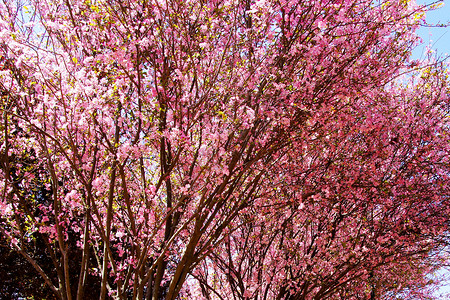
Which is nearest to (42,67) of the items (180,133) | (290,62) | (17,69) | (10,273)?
(17,69)

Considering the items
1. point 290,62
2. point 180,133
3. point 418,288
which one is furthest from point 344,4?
point 418,288

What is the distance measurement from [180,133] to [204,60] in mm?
1492

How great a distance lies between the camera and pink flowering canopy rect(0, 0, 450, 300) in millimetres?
5492

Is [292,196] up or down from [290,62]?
down

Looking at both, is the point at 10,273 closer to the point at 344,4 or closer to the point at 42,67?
the point at 42,67

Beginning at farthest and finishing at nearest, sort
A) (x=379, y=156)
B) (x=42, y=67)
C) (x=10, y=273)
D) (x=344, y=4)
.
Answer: (x=10, y=273)
(x=379, y=156)
(x=344, y=4)
(x=42, y=67)

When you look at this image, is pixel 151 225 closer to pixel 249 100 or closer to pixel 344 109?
pixel 249 100

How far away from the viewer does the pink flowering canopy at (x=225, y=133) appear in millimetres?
5492

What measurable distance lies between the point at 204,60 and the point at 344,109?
3.30m

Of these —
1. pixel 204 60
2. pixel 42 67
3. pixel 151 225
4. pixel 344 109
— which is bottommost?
pixel 151 225

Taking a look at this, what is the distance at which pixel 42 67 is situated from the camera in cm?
518

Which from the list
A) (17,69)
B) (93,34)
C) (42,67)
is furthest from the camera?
(93,34)

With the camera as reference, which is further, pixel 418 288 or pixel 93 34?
pixel 418 288

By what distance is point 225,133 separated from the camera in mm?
5332
